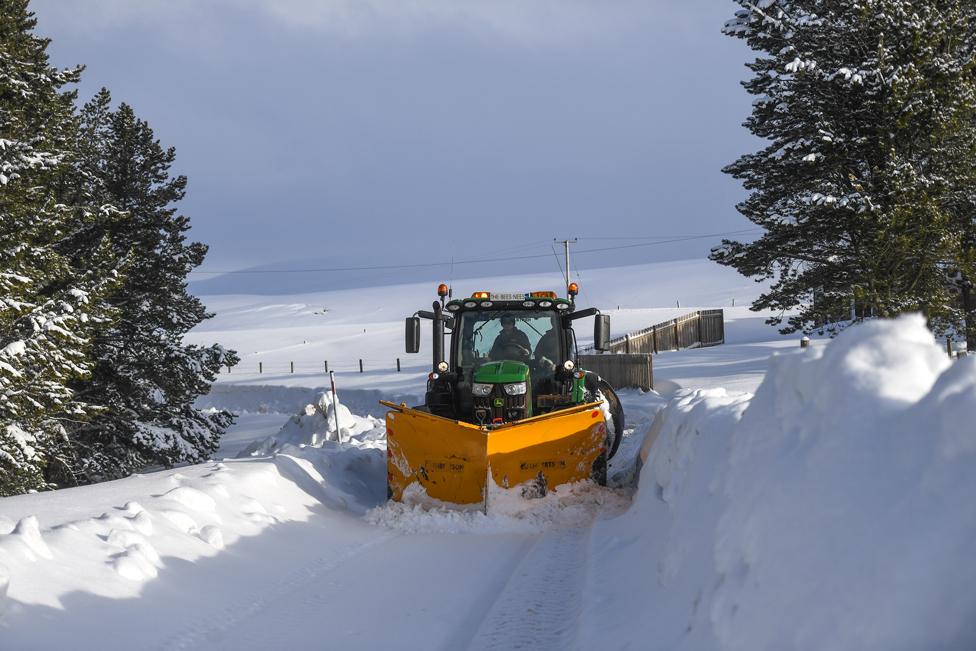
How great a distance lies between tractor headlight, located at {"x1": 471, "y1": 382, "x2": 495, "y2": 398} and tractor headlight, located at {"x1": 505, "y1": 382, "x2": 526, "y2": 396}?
0.58 feet

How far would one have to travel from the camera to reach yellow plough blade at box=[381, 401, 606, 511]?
8.44 metres

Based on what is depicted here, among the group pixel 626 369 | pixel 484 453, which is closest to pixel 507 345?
pixel 484 453

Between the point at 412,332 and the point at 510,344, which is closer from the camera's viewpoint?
the point at 412,332

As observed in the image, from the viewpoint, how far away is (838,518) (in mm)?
3010

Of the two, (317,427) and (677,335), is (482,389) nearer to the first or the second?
(317,427)

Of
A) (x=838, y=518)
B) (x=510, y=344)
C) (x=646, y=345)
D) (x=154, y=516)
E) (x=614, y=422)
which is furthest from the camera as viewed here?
(x=646, y=345)

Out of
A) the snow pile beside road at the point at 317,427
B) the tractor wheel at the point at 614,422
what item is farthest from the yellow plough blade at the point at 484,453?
the snow pile beside road at the point at 317,427

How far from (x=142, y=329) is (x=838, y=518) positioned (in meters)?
18.8

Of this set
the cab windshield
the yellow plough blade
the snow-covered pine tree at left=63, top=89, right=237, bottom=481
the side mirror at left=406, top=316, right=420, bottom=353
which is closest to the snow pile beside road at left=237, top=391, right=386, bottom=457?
the snow-covered pine tree at left=63, top=89, right=237, bottom=481

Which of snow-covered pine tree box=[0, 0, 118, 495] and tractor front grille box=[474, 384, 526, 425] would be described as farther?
snow-covered pine tree box=[0, 0, 118, 495]

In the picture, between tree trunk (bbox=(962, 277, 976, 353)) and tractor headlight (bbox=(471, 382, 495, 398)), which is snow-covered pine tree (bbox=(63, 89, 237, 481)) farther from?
tree trunk (bbox=(962, 277, 976, 353))

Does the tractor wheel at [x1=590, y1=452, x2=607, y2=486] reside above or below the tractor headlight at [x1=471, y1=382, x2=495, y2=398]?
below

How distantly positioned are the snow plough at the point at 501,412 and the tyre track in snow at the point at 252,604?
4.66 feet

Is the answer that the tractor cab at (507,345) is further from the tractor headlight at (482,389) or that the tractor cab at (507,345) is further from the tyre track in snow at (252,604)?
the tyre track in snow at (252,604)
